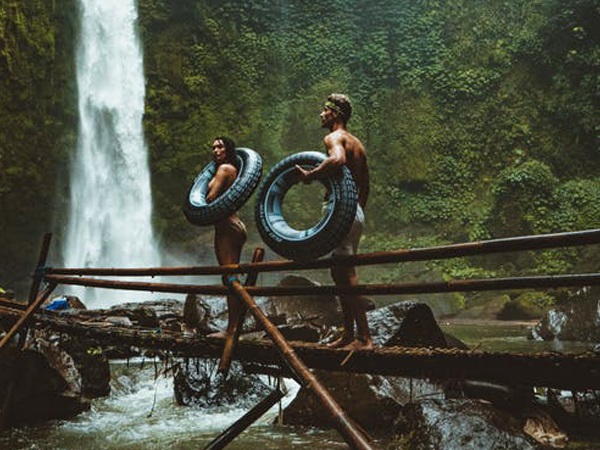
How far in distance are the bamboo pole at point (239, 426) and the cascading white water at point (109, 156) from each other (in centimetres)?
1518

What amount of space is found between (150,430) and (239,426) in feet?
7.60

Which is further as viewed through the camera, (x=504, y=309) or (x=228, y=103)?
(x=228, y=103)

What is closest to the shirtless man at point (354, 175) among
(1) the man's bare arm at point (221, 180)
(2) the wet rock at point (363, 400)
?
(1) the man's bare arm at point (221, 180)

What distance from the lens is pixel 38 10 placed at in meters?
16.9

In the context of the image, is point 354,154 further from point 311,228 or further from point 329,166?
point 311,228

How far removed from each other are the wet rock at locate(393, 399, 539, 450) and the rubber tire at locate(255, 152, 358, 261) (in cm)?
190

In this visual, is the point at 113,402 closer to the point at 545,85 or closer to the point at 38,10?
the point at 38,10

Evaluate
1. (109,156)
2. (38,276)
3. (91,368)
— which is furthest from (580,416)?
(109,156)

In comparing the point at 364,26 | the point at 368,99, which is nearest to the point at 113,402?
the point at 368,99

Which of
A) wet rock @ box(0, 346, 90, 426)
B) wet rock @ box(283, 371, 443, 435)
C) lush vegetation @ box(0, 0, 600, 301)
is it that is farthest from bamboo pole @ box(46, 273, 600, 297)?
lush vegetation @ box(0, 0, 600, 301)

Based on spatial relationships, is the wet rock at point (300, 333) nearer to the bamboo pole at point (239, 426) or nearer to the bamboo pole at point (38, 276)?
the bamboo pole at point (38, 276)

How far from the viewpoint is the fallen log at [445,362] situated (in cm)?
311

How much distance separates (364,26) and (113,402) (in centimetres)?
2138

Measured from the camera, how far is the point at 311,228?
382cm
